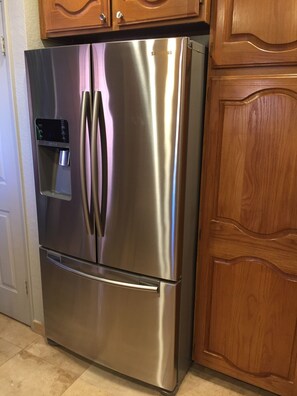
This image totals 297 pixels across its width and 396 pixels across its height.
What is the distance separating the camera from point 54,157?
1745mm

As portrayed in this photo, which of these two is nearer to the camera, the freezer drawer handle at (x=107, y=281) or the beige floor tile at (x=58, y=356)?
the freezer drawer handle at (x=107, y=281)

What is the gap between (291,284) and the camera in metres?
1.42

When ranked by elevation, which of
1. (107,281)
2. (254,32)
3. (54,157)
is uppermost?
(254,32)

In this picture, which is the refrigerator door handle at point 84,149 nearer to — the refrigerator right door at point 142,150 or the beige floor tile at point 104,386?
the refrigerator right door at point 142,150

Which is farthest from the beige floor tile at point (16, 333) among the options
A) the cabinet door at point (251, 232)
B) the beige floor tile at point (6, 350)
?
the cabinet door at point (251, 232)

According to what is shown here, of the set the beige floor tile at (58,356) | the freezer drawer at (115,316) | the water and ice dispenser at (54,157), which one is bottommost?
the beige floor tile at (58,356)

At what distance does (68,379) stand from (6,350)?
1.63 ft

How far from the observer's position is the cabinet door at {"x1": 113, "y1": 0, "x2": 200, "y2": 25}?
129 cm

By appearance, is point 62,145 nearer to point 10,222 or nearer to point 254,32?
point 10,222

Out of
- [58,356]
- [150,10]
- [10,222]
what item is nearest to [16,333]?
[58,356]

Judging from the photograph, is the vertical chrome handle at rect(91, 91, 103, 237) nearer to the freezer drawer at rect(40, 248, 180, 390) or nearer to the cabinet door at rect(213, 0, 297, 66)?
the freezer drawer at rect(40, 248, 180, 390)

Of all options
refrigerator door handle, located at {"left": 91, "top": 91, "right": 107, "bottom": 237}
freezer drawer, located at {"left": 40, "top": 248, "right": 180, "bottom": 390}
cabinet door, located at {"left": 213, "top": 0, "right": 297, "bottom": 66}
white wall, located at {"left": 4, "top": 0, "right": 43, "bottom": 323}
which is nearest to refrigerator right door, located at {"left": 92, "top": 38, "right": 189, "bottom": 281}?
refrigerator door handle, located at {"left": 91, "top": 91, "right": 107, "bottom": 237}

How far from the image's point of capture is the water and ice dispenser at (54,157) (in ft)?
5.18

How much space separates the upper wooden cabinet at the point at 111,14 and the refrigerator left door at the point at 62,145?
0.19 meters
